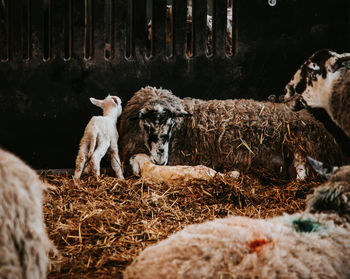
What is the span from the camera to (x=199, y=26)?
5.34m

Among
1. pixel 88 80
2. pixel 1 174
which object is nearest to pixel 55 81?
pixel 88 80

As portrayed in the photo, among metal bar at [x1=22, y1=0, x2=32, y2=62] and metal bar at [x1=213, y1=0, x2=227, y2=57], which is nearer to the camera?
metal bar at [x1=22, y1=0, x2=32, y2=62]

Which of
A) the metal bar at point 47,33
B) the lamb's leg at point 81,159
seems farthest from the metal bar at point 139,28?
the lamb's leg at point 81,159

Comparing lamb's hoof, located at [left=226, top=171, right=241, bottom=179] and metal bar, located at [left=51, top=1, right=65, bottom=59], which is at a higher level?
metal bar, located at [left=51, top=1, right=65, bottom=59]

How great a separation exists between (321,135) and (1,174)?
13.6 feet

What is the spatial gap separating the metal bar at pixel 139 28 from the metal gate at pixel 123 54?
0.01 m

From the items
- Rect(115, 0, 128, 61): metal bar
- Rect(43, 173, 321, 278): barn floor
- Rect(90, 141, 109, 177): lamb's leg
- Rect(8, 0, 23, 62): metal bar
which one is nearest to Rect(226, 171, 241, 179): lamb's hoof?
Rect(43, 173, 321, 278): barn floor

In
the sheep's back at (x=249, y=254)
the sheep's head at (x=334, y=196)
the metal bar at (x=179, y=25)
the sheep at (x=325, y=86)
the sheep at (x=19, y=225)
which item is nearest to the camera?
the sheep at (x=19, y=225)

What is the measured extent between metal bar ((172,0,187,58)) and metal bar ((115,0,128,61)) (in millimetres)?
649

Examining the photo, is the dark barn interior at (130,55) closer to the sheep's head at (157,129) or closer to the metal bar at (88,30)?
the metal bar at (88,30)

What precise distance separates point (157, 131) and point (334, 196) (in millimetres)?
2749

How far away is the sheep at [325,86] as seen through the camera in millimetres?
4891

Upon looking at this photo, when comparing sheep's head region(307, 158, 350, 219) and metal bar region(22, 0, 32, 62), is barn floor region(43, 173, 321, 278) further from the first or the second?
metal bar region(22, 0, 32, 62)

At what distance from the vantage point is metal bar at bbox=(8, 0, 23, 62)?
5066 mm
